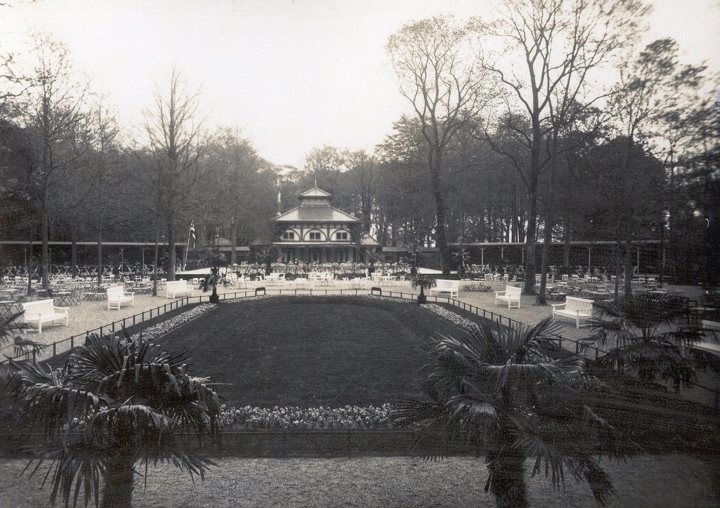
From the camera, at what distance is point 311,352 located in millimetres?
9734

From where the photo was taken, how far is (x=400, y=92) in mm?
17344

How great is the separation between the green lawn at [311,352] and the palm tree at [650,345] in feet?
8.49

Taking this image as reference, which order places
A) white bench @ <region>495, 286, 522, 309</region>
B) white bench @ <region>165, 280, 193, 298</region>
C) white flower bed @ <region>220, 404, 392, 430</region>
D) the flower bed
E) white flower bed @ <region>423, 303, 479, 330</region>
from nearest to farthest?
white flower bed @ <region>220, 404, 392, 430</region> → the flower bed → white flower bed @ <region>423, 303, 479, 330</region> → white bench @ <region>495, 286, 522, 309</region> → white bench @ <region>165, 280, 193, 298</region>

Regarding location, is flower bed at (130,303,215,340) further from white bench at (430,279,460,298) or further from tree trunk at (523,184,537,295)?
tree trunk at (523,184,537,295)

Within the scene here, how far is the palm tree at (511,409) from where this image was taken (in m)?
3.32

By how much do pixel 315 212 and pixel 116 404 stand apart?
3755 cm

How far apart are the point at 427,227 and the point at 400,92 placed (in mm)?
16522

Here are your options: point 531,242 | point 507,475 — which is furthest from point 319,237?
Answer: point 507,475

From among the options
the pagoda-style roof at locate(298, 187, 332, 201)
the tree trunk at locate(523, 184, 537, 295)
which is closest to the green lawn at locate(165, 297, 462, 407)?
the tree trunk at locate(523, 184, 537, 295)

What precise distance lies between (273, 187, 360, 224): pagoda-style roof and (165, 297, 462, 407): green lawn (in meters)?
23.6

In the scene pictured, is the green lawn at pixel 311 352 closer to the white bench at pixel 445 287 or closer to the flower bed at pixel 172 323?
the flower bed at pixel 172 323

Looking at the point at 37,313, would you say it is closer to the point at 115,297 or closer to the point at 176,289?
the point at 115,297

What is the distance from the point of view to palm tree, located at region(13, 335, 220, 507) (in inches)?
127

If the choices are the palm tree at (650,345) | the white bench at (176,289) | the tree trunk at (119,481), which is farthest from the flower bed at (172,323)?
the palm tree at (650,345)
